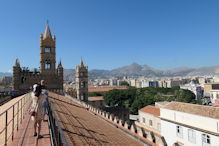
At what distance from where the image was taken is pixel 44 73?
34.2 metres

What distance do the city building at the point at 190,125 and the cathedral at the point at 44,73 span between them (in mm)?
25356

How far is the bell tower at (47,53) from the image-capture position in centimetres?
3431

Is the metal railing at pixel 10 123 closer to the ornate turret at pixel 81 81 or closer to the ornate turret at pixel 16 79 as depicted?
the ornate turret at pixel 16 79

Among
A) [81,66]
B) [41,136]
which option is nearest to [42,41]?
[81,66]

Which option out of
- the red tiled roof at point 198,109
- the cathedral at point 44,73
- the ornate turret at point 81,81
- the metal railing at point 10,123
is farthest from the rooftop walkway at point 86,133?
the ornate turret at point 81,81

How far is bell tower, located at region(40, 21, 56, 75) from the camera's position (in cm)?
3431

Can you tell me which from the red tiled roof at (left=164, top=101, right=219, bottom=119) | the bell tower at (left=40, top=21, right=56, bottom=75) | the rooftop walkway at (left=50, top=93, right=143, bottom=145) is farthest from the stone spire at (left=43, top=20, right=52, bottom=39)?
the red tiled roof at (left=164, top=101, right=219, bottom=119)

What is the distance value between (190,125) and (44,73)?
3085 cm

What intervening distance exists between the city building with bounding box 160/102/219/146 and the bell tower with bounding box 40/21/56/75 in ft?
86.8

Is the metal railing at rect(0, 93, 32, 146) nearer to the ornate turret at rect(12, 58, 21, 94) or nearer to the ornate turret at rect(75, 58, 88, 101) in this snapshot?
the ornate turret at rect(12, 58, 21, 94)

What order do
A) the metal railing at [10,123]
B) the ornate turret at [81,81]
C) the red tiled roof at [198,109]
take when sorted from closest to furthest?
the metal railing at [10,123]
the red tiled roof at [198,109]
the ornate turret at [81,81]

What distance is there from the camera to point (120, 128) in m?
16.1

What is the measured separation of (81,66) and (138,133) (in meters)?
39.7

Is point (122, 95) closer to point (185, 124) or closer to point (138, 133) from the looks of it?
point (185, 124)
